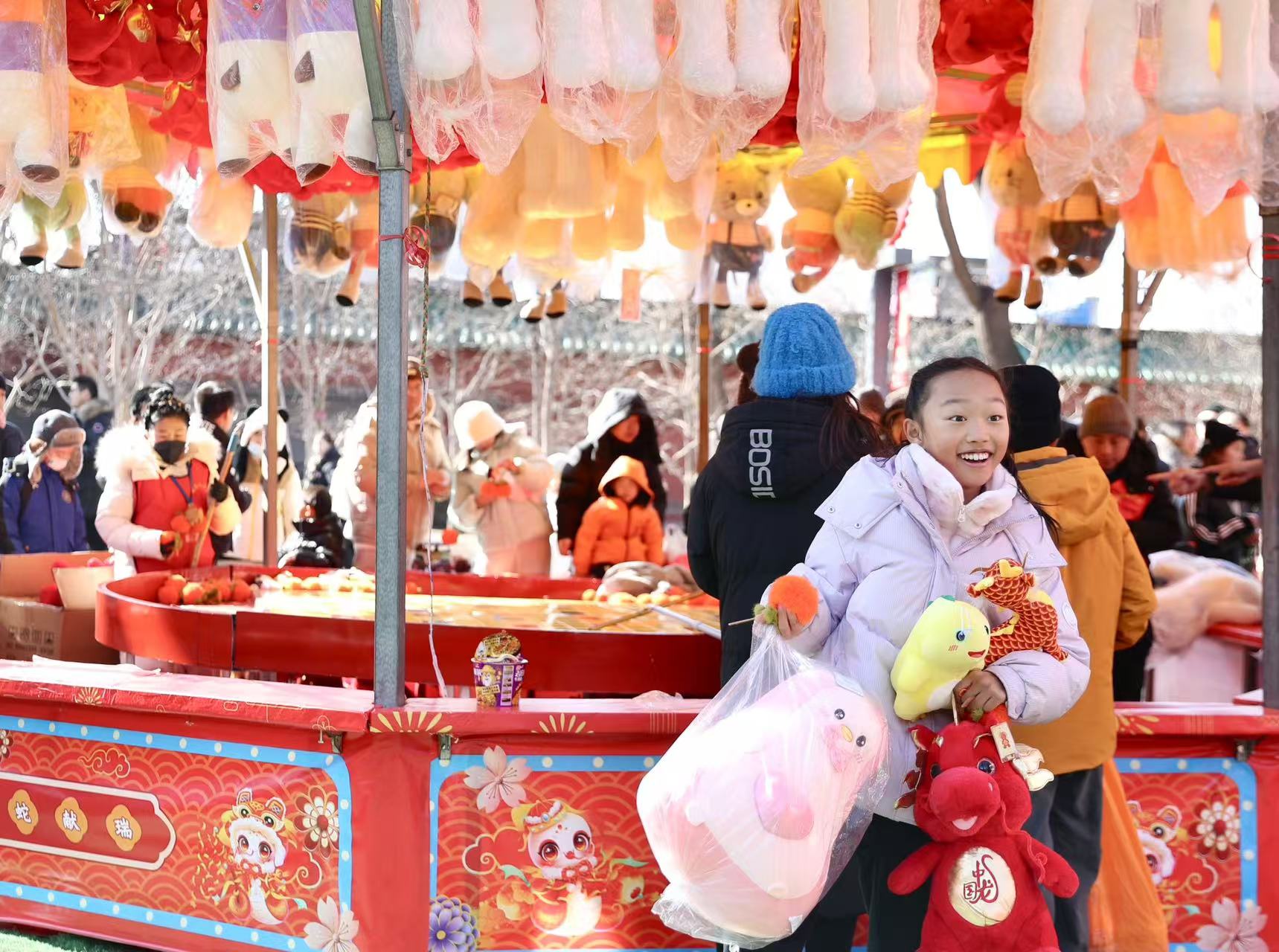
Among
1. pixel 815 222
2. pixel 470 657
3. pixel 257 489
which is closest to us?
pixel 470 657

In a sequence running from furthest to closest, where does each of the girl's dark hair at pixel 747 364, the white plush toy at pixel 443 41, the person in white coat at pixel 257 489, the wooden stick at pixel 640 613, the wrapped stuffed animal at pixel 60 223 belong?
the person in white coat at pixel 257 489 → the wrapped stuffed animal at pixel 60 223 → the wooden stick at pixel 640 613 → the girl's dark hair at pixel 747 364 → the white plush toy at pixel 443 41

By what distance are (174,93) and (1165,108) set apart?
124 inches

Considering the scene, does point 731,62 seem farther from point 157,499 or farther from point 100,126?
point 157,499

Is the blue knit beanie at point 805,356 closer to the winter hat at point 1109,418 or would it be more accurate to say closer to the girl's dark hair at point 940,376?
the girl's dark hair at point 940,376

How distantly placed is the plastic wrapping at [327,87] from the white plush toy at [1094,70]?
1503 millimetres

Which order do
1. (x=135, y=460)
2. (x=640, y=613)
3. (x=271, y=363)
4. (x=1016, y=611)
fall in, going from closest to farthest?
(x=1016, y=611), (x=640, y=613), (x=135, y=460), (x=271, y=363)

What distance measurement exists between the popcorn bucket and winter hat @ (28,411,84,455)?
456 cm

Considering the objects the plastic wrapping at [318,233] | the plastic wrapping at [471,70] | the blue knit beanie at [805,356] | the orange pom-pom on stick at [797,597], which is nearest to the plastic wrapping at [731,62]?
the plastic wrapping at [471,70]

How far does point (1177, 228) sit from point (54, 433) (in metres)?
5.38

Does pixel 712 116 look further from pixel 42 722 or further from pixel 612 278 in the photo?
pixel 612 278

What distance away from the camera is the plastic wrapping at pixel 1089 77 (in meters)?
2.99

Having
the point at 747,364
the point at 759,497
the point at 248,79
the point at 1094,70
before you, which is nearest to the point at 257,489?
the point at 747,364

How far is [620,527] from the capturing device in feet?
19.9

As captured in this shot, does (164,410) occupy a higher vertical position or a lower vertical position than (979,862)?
higher
